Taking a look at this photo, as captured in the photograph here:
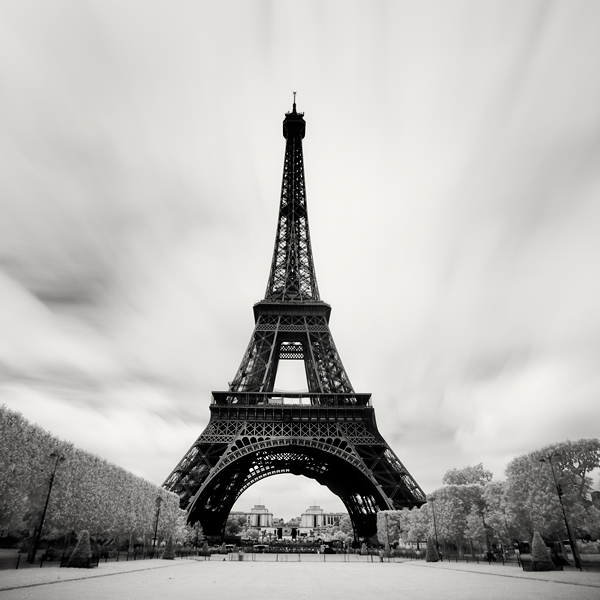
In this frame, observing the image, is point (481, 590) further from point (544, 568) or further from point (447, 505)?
point (447, 505)

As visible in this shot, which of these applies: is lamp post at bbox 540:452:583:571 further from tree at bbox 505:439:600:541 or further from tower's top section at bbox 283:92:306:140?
tower's top section at bbox 283:92:306:140

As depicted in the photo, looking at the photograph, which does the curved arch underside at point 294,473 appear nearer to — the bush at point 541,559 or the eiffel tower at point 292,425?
the eiffel tower at point 292,425

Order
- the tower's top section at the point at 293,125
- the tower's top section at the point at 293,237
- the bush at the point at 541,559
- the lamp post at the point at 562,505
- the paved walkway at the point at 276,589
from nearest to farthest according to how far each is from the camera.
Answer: the paved walkway at the point at 276,589 → the bush at the point at 541,559 → the lamp post at the point at 562,505 → the tower's top section at the point at 293,237 → the tower's top section at the point at 293,125

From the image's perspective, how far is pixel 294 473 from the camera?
A: 74.7 metres

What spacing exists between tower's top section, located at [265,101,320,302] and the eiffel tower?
0.18 metres

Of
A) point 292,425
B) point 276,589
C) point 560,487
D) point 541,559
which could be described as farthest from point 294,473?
point 276,589

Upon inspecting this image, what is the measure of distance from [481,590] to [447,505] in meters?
31.6

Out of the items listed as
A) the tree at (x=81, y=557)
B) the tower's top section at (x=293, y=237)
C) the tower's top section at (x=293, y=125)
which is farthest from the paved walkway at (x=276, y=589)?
the tower's top section at (x=293, y=125)

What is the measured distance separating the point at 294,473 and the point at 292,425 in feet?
89.3

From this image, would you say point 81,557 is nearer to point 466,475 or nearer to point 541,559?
point 541,559

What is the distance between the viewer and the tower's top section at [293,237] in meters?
66.1

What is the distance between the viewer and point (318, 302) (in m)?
62.0

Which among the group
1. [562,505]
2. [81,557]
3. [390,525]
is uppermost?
[562,505]

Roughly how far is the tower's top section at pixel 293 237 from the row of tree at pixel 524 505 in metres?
30.8
